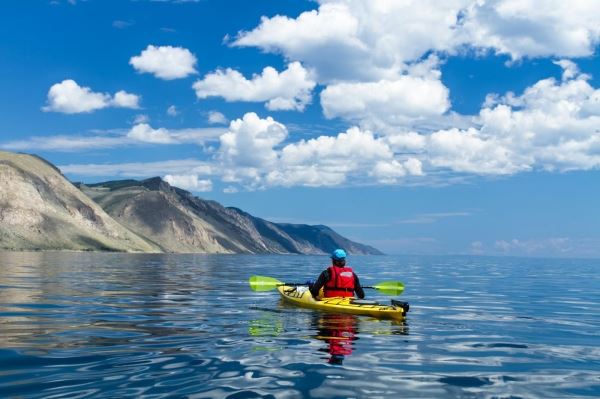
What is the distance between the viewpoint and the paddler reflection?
47.4 ft

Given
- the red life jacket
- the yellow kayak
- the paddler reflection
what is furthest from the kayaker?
the paddler reflection

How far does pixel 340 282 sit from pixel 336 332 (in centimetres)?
488

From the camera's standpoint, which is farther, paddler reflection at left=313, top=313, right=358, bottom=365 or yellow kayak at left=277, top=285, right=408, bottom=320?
yellow kayak at left=277, top=285, right=408, bottom=320

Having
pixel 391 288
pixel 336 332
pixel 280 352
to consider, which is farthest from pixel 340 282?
pixel 280 352

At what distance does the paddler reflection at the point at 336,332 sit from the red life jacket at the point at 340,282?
985 mm

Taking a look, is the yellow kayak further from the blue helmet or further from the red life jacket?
the blue helmet

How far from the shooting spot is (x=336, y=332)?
17922mm

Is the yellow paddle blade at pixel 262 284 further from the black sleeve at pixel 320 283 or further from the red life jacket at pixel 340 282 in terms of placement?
the red life jacket at pixel 340 282

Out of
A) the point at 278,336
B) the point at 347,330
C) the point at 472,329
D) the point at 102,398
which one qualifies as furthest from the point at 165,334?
the point at 472,329

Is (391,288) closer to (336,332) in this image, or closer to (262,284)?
(262,284)

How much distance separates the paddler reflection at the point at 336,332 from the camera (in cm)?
1445

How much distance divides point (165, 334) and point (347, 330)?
563 cm

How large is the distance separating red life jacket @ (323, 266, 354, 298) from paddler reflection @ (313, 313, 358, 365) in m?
0.98

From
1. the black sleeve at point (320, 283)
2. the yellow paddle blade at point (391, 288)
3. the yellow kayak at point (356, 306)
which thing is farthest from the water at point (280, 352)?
the yellow paddle blade at point (391, 288)
